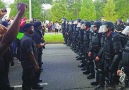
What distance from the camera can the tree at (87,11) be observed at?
44.3 m

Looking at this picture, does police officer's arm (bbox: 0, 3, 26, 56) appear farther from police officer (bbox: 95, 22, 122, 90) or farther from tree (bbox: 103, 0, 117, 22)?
tree (bbox: 103, 0, 117, 22)

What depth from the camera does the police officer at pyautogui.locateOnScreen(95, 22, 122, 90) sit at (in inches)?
293

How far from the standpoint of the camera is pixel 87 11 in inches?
1763

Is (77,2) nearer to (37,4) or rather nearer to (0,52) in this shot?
(37,4)

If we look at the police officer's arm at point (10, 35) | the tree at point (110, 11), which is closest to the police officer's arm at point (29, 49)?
the police officer's arm at point (10, 35)

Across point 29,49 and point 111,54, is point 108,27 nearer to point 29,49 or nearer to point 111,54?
point 111,54

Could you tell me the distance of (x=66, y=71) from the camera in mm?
11430

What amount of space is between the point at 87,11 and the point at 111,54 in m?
37.4

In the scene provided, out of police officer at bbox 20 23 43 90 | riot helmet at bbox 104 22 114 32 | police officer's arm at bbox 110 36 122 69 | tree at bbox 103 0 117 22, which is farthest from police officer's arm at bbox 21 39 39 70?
tree at bbox 103 0 117 22

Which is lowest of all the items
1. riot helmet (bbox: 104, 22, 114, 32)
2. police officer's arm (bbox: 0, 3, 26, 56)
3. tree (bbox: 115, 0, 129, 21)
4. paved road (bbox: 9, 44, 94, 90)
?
paved road (bbox: 9, 44, 94, 90)

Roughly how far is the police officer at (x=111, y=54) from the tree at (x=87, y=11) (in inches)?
1401

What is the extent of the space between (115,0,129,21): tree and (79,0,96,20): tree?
12.2 feet

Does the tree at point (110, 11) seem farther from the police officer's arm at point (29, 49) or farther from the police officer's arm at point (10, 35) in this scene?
the police officer's arm at point (10, 35)

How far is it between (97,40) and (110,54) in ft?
4.90
